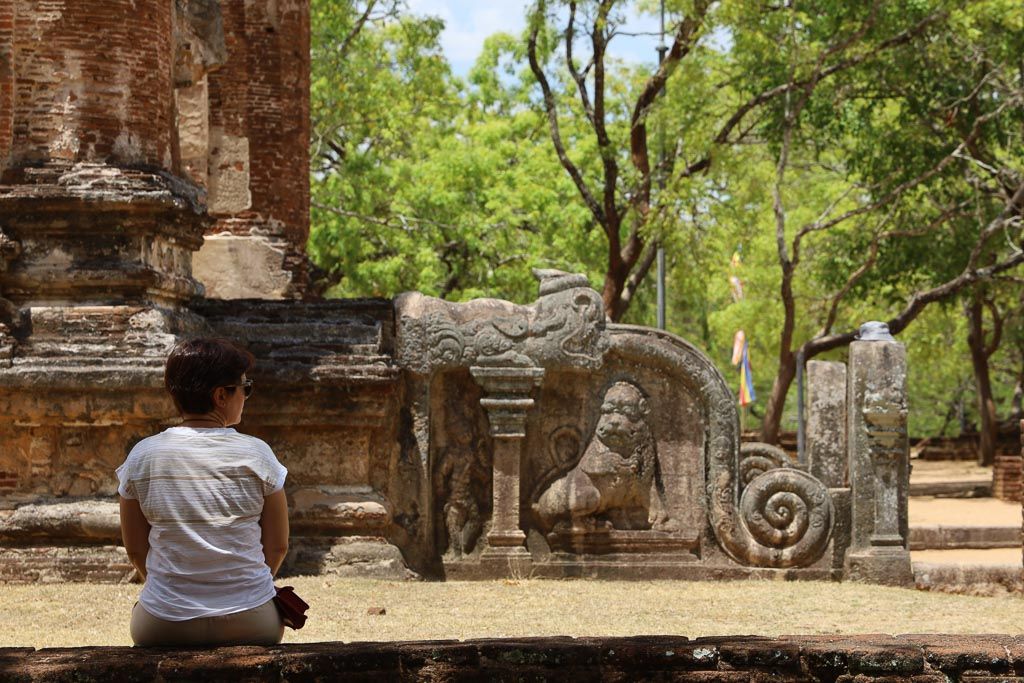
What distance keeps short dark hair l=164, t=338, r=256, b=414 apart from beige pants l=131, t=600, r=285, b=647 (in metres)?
0.64

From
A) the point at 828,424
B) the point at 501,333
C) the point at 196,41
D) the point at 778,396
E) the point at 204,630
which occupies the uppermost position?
the point at 196,41

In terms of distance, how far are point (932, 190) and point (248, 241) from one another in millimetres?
12267

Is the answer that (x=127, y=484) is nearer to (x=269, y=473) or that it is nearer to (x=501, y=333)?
(x=269, y=473)

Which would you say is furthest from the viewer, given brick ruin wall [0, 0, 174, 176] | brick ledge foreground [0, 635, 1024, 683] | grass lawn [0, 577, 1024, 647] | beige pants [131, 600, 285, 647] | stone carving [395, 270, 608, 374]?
stone carving [395, 270, 608, 374]

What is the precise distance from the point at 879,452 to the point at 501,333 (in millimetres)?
2734

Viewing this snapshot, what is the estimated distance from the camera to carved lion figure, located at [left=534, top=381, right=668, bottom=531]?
10359mm

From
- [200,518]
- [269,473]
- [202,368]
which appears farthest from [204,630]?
[202,368]

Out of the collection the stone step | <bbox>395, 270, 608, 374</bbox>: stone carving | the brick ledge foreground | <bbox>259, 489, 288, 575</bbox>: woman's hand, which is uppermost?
<bbox>395, 270, 608, 374</bbox>: stone carving

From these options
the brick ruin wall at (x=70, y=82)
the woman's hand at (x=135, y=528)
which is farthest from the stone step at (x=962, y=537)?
the woman's hand at (x=135, y=528)

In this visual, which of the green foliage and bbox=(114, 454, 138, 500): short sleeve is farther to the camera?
the green foliage

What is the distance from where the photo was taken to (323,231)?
26203 mm

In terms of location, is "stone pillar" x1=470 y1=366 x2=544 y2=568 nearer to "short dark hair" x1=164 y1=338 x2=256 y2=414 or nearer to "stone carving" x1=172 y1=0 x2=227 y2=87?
"stone carving" x1=172 y1=0 x2=227 y2=87

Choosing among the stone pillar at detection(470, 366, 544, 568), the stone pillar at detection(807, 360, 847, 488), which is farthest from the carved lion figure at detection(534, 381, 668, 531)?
the stone pillar at detection(807, 360, 847, 488)

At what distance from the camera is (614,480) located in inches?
409
